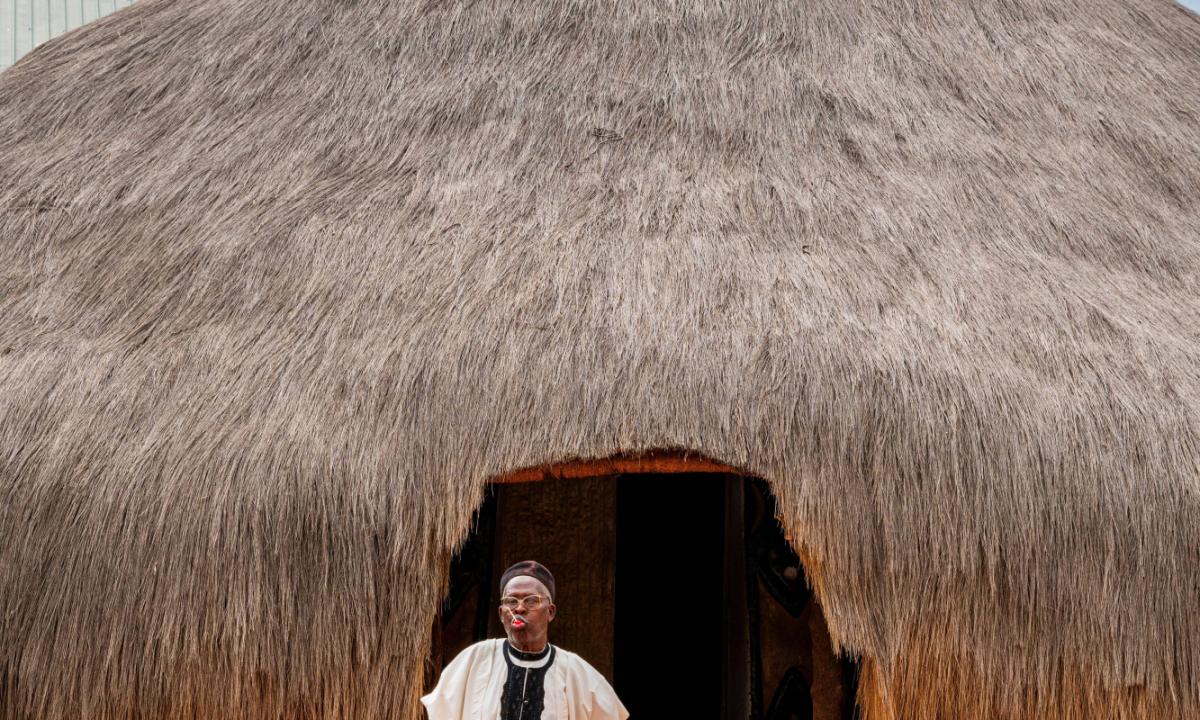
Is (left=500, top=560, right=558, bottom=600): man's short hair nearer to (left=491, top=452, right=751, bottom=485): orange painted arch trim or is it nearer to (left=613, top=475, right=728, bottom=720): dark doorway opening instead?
(left=491, top=452, right=751, bottom=485): orange painted arch trim

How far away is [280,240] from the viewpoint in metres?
4.13

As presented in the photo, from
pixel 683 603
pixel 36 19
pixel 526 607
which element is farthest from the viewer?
pixel 36 19

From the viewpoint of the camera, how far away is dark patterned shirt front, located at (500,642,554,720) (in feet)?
9.52

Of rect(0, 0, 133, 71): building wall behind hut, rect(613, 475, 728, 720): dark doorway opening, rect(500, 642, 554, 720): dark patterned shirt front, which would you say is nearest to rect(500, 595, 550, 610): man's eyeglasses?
rect(500, 642, 554, 720): dark patterned shirt front

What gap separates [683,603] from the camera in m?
5.29

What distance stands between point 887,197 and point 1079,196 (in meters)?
0.80

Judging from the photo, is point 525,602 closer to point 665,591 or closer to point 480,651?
Answer: point 480,651

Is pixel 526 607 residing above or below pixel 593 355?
below

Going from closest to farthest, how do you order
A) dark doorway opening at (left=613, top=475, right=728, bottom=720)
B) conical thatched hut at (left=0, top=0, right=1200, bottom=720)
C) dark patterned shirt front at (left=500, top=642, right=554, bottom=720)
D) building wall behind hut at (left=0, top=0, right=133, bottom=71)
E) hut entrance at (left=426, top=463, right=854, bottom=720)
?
1. dark patterned shirt front at (left=500, top=642, right=554, bottom=720)
2. conical thatched hut at (left=0, top=0, right=1200, bottom=720)
3. hut entrance at (left=426, top=463, right=854, bottom=720)
4. dark doorway opening at (left=613, top=475, right=728, bottom=720)
5. building wall behind hut at (left=0, top=0, right=133, bottom=71)

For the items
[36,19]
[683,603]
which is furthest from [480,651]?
[36,19]

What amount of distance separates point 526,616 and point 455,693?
0.27 m

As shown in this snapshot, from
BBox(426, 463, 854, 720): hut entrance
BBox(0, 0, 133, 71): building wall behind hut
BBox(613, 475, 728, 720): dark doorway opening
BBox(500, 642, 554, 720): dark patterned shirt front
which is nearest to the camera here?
BBox(500, 642, 554, 720): dark patterned shirt front

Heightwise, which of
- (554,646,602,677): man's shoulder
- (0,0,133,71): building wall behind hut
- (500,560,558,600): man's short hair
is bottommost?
(554,646,602,677): man's shoulder

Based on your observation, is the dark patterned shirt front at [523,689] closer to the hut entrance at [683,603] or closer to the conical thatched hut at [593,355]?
the conical thatched hut at [593,355]
